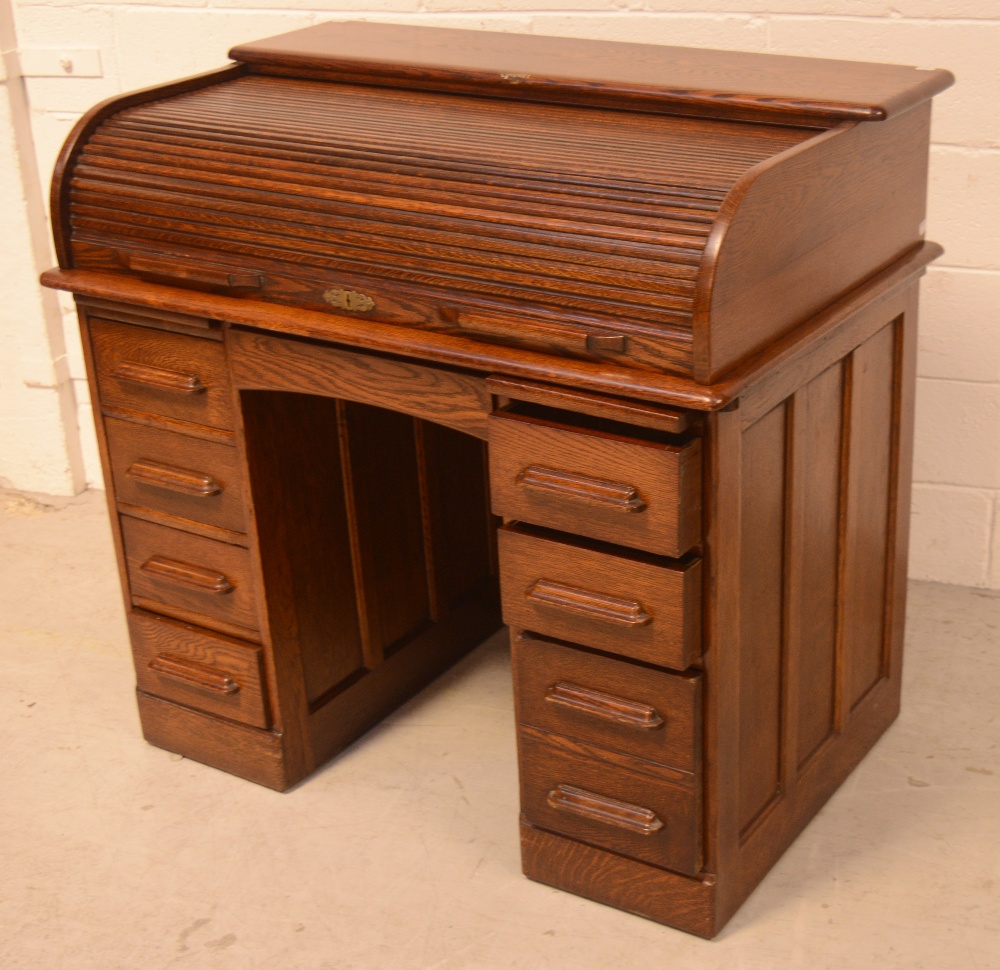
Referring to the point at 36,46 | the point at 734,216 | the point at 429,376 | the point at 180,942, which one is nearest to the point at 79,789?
the point at 180,942

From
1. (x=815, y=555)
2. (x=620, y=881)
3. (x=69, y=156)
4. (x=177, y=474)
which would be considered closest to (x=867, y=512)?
(x=815, y=555)

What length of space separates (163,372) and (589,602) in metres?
0.85

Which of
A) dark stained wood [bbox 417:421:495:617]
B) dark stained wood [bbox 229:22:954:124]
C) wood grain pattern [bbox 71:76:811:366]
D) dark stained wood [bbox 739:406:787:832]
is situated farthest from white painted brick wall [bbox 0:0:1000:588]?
dark stained wood [bbox 739:406:787:832]

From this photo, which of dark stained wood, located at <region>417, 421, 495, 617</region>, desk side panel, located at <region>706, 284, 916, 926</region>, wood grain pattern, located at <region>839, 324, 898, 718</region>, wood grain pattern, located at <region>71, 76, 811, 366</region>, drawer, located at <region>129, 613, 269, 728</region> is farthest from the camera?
dark stained wood, located at <region>417, 421, 495, 617</region>

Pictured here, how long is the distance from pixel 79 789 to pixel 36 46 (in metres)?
1.86

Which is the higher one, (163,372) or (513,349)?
(513,349)

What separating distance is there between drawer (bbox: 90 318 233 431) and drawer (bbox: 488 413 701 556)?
56cm

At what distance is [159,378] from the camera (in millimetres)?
2387

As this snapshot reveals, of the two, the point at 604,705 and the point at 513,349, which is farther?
the point at 604,705

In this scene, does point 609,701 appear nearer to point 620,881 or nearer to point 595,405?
point 620,881

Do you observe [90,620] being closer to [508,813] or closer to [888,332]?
[508,813]

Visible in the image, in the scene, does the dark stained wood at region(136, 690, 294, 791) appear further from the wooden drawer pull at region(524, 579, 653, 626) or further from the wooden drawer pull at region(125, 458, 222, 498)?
the wooden drawer pull at region(524, 579, 653, 626)

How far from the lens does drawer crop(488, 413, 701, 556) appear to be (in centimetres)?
188

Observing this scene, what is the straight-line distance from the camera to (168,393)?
7.88 feet
